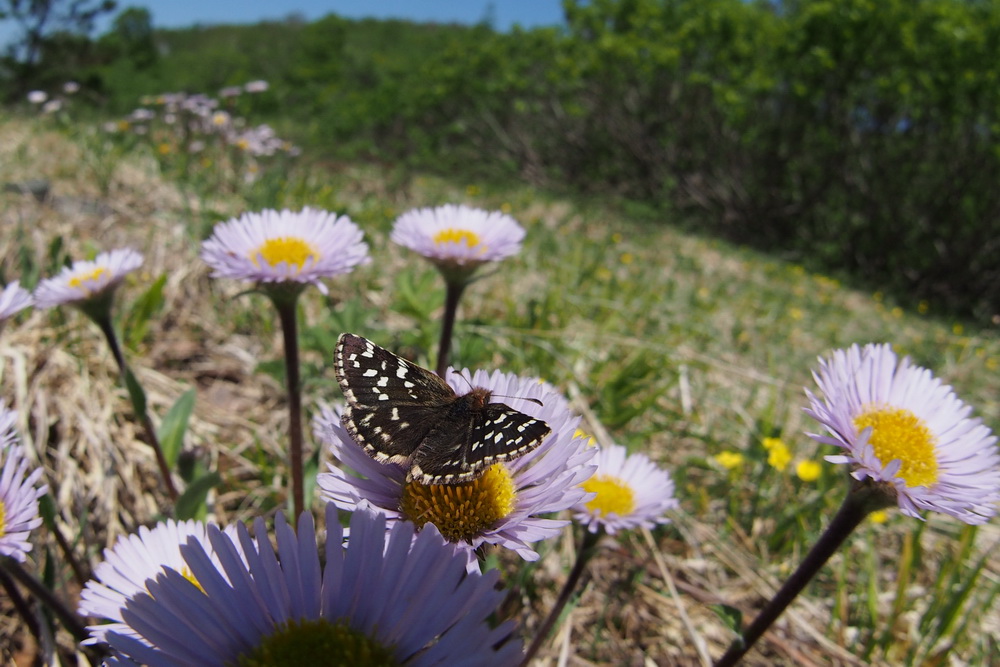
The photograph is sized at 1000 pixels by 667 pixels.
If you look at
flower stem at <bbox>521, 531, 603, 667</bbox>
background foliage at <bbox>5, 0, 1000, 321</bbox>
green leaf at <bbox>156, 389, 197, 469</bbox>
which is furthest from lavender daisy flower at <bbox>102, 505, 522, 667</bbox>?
background foliage at <bbox>5, 0, 1000, 321</bbox>

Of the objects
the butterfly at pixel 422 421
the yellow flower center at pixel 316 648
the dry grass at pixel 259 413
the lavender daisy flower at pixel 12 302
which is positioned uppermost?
the butterfly at pixel 422 421

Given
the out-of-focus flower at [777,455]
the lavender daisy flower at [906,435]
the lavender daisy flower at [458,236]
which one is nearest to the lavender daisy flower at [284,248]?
the lavender daisy flower at [458,236]

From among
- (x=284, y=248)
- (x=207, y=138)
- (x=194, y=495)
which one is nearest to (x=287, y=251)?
(x=284, y=248)

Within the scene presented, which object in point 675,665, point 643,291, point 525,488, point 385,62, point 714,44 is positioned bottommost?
point 675,665

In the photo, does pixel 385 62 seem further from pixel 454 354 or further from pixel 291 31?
pixel 291 31

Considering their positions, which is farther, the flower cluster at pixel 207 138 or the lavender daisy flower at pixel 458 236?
the flower cluster at pixel 207 138

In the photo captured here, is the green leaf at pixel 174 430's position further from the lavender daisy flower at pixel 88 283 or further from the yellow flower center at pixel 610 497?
the yellow flower center at pixel 610 497

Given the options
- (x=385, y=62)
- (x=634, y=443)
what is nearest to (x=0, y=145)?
(x=634, y=443)
